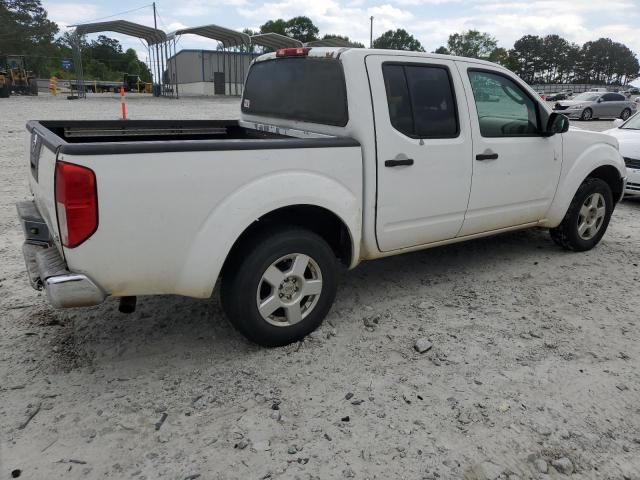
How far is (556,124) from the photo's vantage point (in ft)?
14.2

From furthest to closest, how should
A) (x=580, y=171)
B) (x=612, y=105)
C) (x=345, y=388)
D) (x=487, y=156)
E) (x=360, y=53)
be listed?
1. (x=612, y=105)
2. (x=580, y=171)
3. (x=487, y=156)
4. (x=360, y=53)
5. (x=345, y=388)

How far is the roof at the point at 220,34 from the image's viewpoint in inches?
1112

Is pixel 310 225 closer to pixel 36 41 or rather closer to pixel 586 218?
pixel 586 218

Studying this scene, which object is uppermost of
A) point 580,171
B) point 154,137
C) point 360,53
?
point 360,53

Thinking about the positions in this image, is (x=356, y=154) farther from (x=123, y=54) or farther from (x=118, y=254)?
(x=123, y=54)

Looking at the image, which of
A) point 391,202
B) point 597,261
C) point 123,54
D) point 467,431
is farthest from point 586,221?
point 123,54

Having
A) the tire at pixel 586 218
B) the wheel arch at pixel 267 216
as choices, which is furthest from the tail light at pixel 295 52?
the tire at pixel 586 218

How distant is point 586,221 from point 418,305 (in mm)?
2406

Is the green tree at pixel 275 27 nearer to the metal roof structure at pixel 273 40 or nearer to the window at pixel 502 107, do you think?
the metal roof structure at pixel 273 40

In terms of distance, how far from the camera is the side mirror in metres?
4.29

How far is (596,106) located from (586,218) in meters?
21.9

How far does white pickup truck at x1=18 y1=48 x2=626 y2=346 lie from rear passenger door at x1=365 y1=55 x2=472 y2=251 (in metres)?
0.01

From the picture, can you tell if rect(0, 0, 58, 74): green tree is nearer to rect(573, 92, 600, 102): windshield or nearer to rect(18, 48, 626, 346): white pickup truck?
rect(573, 92, 600, 102): windshield

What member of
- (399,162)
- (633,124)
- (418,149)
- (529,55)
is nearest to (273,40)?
(633,124)
